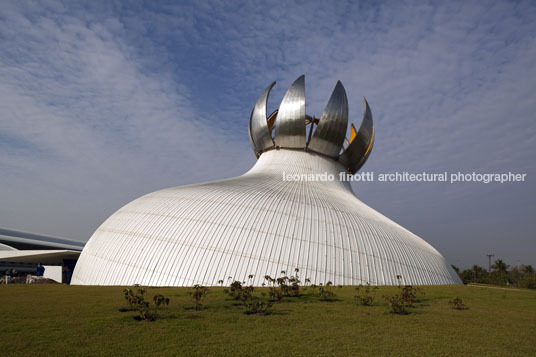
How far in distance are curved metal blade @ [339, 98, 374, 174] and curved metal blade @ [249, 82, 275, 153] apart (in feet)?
27.2

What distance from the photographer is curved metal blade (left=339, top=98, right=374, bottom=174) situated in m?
35.7

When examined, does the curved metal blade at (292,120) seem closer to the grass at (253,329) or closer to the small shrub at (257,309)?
the grass at (253,329)

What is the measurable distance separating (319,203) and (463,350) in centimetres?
1616

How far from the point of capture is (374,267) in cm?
2031

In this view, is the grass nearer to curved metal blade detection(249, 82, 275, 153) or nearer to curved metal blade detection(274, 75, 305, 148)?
curved metal blade detection(274, 75, 305, 148)

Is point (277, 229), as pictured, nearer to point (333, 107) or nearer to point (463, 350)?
point (463, 350)

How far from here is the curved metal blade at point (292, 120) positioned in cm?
3328

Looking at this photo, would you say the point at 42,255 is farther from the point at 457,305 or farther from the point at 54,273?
the point at 457,305

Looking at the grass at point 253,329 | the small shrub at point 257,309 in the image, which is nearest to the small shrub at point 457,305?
the grass at point 253,329

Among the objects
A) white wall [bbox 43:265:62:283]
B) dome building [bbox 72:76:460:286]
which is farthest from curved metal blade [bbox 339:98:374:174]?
white wall [bbox 43:265:62:283]

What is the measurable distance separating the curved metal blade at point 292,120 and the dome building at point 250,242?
678cm

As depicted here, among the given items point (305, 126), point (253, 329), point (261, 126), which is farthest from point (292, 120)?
point (253, 329)

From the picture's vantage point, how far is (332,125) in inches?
1314

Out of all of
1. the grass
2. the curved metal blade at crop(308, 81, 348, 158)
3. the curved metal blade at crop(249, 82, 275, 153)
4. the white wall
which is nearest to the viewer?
the grass
